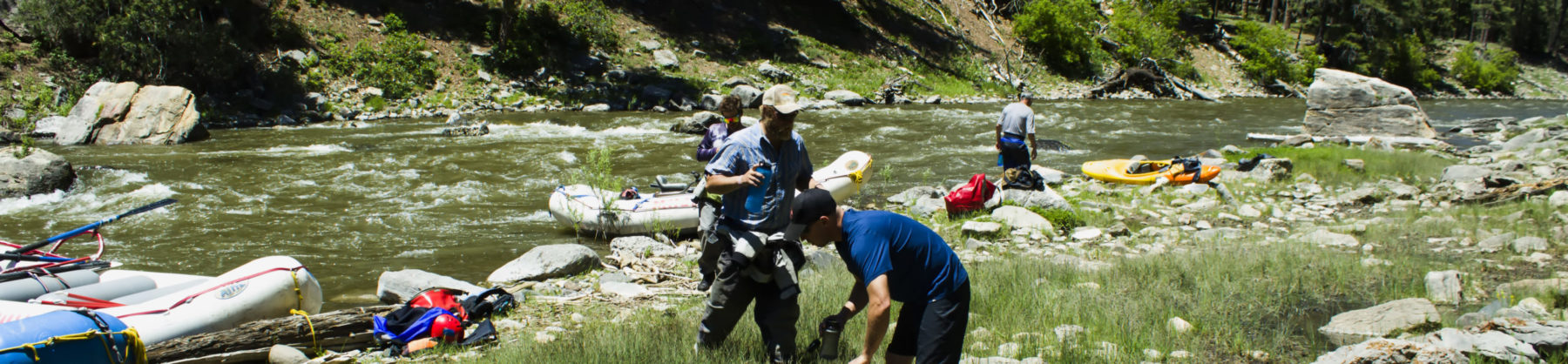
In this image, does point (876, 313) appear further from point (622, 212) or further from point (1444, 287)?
point (622, 212)

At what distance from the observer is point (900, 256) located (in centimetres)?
320

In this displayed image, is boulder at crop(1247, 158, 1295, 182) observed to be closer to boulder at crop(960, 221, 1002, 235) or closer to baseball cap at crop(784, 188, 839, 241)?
boulder at crop(960, 221, 1002, 235)

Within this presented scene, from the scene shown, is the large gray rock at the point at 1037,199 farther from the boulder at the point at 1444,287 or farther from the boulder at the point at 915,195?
the boulder at the point at 1444,287

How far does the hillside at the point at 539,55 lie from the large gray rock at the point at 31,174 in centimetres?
803

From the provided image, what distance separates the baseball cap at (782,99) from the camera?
159 inches

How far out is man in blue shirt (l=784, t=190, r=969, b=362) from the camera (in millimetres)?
3082

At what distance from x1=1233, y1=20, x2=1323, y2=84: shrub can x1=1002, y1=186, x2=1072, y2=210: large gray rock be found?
1399 inches

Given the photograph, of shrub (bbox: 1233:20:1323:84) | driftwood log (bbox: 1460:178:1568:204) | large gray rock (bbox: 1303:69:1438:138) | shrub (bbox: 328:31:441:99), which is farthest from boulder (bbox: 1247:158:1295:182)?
shrub (bbox: 1233:20:1323:84)

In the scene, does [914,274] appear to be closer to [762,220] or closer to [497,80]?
[762,220]

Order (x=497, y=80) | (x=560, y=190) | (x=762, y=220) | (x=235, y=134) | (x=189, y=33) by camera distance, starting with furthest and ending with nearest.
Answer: (x=497, y=80) < (x=189, y=33) < (x=235, y=134) < (x=560, y=190) < (x=762, y=220)

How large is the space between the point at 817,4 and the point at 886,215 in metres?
37.3

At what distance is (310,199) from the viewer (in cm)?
1173

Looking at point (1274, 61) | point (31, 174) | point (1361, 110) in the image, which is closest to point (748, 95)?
point (1361, 110)

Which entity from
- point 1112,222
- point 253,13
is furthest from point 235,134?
point 1112,222
